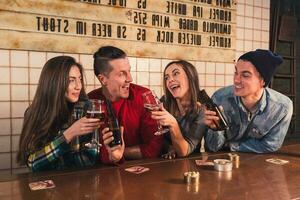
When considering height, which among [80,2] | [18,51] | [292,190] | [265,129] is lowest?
[292,190]

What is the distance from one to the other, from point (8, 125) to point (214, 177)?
1.91 m

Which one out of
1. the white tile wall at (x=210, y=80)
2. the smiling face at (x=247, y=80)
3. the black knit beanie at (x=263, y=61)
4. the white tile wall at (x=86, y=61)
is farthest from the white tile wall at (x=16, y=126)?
the white tile wall at (x=210, y=80)

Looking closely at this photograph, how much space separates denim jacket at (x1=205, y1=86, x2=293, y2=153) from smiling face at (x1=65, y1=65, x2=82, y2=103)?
0.95m

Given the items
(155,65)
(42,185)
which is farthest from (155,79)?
(42,185)

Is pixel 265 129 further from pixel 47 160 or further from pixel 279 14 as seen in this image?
pixel 279 14

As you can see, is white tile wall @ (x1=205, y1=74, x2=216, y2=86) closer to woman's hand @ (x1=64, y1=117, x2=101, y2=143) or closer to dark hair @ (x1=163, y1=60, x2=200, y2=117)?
dark hair @ (x1=163, y1=60, x2=200, y2=117)

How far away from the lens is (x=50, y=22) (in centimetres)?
299

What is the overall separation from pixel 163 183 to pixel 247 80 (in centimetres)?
113

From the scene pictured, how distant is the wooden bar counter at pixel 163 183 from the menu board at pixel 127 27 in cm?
152

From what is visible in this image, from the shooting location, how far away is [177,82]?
2555 millimetres

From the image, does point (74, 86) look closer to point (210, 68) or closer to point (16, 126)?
Result: point (16, 126)

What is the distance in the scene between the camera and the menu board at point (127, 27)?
290cm

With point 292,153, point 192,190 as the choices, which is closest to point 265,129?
point 292,153

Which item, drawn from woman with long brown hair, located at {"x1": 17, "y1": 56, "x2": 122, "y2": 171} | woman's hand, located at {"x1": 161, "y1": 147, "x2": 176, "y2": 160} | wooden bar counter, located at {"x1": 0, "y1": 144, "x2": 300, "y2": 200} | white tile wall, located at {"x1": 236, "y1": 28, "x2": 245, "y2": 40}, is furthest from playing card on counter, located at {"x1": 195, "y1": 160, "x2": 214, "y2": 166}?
white tile wall, located at {"x1": 236, "y1": 28, "x2": 245, "y2": 40}
